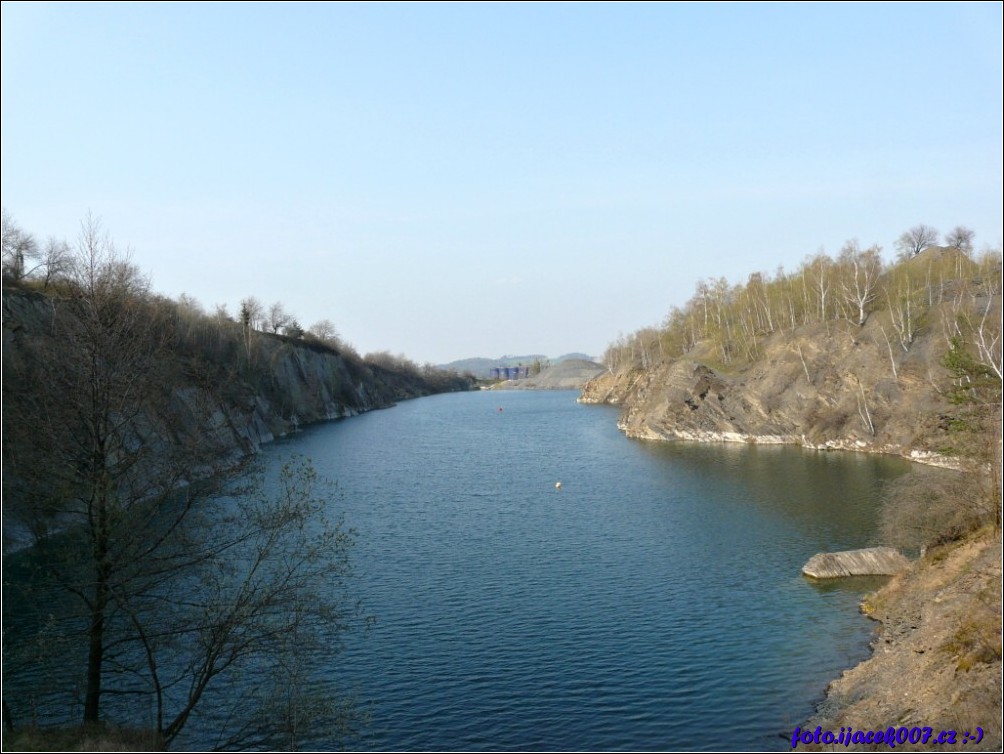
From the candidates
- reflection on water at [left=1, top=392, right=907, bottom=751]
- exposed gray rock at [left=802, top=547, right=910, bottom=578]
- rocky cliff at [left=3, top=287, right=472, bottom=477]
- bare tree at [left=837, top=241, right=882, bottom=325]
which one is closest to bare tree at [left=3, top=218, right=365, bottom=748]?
rocky cliff at [left=3, top=287, right=472, bottom=477]

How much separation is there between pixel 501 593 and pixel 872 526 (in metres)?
26.3

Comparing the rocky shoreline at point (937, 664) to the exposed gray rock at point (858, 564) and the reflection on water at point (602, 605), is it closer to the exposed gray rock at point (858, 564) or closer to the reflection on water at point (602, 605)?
the reflection on water at point (602, 605)

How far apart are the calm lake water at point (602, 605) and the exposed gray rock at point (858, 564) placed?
1137 millimetres

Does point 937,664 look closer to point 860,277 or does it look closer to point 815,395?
point 815,395

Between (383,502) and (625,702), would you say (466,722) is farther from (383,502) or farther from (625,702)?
(383,502)

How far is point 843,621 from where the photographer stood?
1280 inches

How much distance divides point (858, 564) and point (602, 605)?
14285 millimetres

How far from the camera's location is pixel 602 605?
116 feet

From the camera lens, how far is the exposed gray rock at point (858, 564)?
125 feet

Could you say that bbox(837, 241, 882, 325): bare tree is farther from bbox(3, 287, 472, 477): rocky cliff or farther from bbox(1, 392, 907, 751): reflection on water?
bbox(3, 287, 472, 477): rocky cliff

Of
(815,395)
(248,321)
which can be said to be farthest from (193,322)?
(815,395)

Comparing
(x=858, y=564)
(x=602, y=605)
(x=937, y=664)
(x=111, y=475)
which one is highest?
(x=111, y=475)

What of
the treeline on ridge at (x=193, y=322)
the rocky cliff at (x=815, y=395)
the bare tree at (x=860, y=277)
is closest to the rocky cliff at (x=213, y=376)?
the treeline on ridge at (x=193, y=322)

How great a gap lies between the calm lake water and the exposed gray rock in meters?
1.14
